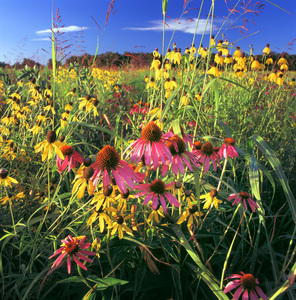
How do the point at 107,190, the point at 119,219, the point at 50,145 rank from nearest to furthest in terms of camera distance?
the point at 107,190, the point at 119,219, the point at 50,145

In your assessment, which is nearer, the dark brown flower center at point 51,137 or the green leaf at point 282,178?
the green leaf at point 282,178

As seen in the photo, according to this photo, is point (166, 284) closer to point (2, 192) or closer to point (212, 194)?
point (212, 194)

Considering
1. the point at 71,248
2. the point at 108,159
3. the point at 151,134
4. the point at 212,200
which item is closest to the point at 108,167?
the point at 108,159

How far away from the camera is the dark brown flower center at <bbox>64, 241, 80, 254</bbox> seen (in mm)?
763

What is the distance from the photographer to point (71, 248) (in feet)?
2.50

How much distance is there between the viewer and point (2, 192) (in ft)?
4.36

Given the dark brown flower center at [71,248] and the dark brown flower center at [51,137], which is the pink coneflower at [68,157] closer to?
the dark brown flower center at [51,137]

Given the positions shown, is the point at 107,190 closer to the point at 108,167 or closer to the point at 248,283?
the point at 108,167

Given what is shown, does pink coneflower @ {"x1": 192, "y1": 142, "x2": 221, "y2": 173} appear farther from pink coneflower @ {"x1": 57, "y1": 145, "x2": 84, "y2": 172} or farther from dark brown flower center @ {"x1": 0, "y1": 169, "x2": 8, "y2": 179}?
dark brown flower center @ {"x1": 0, "y1": 169, "x2": 8, "y2": 179}

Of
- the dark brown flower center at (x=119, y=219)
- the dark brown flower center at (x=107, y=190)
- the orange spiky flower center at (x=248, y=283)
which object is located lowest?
the orange spiky flower center at (x=248, y=283)

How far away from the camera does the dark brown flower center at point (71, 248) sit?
76 cm

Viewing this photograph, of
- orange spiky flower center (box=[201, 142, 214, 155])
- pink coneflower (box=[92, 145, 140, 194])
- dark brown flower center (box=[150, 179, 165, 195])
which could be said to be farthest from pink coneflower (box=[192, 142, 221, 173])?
pink coneflower (box=[92, 145, 140, 194])

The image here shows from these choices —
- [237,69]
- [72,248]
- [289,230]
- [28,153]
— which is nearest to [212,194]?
[72,248]

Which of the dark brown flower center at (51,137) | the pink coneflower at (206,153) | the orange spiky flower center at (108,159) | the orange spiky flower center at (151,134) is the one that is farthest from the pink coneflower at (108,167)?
the pink coneflower at (206,153)
